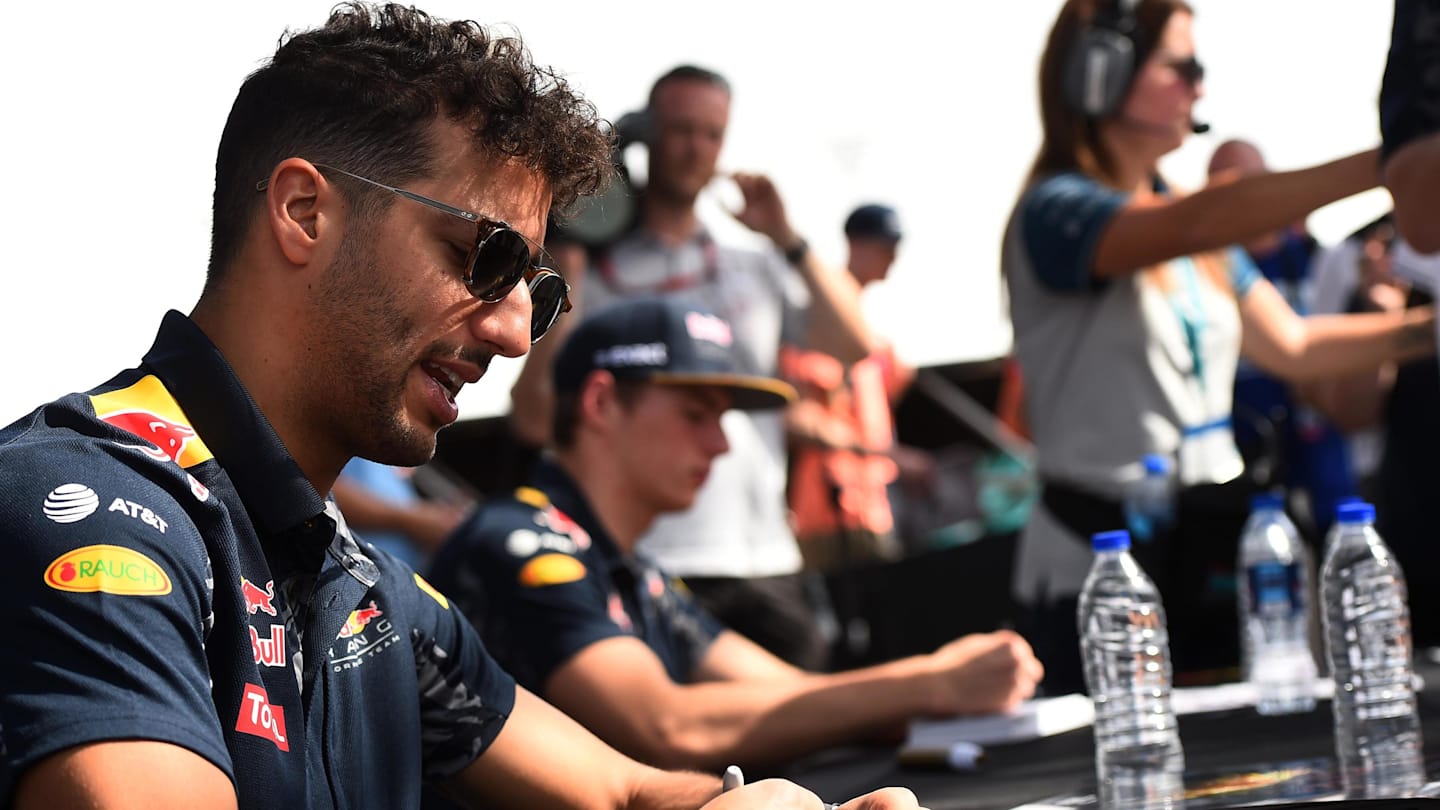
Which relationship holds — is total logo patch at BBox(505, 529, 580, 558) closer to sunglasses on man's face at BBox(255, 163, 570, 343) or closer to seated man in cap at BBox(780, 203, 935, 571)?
sunglasses on man's face at BBox(255, 163, 570, 343)

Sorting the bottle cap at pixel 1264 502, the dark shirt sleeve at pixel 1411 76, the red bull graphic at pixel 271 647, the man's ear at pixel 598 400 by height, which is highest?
the dark shirt sleeve at pixel 1411 76

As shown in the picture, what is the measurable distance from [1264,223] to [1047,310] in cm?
43

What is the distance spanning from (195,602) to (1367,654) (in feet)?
5.73

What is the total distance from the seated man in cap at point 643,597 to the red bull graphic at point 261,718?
3.41 feet

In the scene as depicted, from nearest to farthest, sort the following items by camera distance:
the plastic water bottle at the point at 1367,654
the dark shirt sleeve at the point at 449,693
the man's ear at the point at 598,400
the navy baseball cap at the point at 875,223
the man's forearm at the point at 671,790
A: the dark shirt sleeve at the point at 449,693 → the man's forearm at the point at 671,790 → the plastic water bottle at the point at 1367,654 → the man's ear at the point at 598,400 → the navy baseball cap at the point at 875,223

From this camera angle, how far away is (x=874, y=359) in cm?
602

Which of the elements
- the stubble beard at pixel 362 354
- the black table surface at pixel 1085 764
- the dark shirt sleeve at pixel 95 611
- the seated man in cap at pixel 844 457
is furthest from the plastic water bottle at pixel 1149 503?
the seated man in cap at pixel 844 457

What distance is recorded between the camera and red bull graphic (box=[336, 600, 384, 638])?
56.2 inches

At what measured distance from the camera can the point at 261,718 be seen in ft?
3.98

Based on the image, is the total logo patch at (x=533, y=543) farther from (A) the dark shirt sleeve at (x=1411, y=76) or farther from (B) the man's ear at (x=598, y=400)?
(A) the dark shirt sleeve at (x=1411, y=76)

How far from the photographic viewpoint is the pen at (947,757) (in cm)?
215

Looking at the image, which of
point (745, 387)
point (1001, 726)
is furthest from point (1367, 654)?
point (745, 387)

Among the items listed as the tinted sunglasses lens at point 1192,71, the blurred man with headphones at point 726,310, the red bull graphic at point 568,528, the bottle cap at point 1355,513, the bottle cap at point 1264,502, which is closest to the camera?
the bottle cap at point 1355,513

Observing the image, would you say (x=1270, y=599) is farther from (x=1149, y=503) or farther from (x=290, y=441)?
(x=290, y=441)
